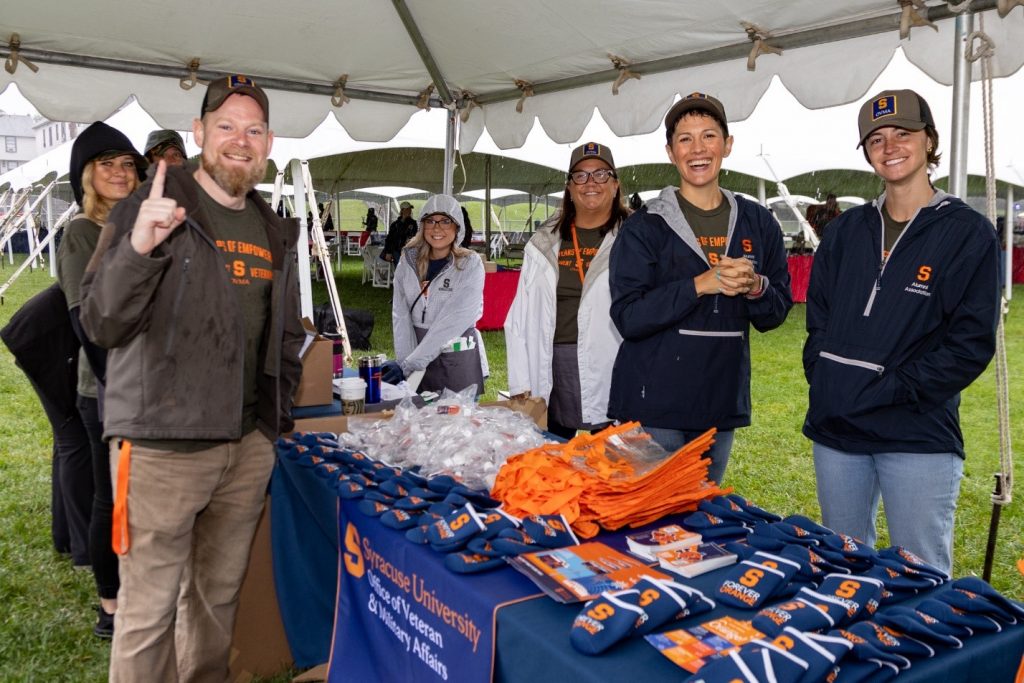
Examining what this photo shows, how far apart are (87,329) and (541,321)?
5.36 feet

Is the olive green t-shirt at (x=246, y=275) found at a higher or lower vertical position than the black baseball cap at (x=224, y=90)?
lower

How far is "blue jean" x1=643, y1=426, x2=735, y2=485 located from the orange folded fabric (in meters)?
0.43

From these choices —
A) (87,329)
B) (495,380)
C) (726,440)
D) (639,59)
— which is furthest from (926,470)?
(495,380)

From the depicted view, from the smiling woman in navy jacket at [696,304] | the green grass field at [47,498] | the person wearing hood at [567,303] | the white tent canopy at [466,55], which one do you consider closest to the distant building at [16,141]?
the green grass field at [47,498]

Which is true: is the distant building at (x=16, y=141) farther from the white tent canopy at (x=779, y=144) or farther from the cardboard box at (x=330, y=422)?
the cardboard box at (x=330, y=422)

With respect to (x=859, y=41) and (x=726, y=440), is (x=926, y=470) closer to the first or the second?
(x=726, y=440)

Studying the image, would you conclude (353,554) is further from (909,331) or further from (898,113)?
(898,113)

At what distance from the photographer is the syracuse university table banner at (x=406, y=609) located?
1398mm

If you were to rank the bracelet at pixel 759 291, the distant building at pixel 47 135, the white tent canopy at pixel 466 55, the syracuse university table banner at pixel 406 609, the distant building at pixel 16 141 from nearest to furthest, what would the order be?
the syracuse university table banner at pixel 406 609
the bracelet at pixel 759 291
the white tent canopy at pixel 466 55
the distant building at pixel 47 135
the distant building at pixel 16 141

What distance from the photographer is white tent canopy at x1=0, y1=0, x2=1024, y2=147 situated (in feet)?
9.61

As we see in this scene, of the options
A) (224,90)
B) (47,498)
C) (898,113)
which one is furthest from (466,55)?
(47,498)

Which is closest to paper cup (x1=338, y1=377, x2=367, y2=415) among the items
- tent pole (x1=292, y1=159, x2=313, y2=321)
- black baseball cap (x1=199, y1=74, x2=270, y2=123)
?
black baseball cap (x1=199, y1=74, x2=270, y2=123)

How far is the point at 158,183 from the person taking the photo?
5.74 feet

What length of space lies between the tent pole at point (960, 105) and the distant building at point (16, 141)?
252 ft
